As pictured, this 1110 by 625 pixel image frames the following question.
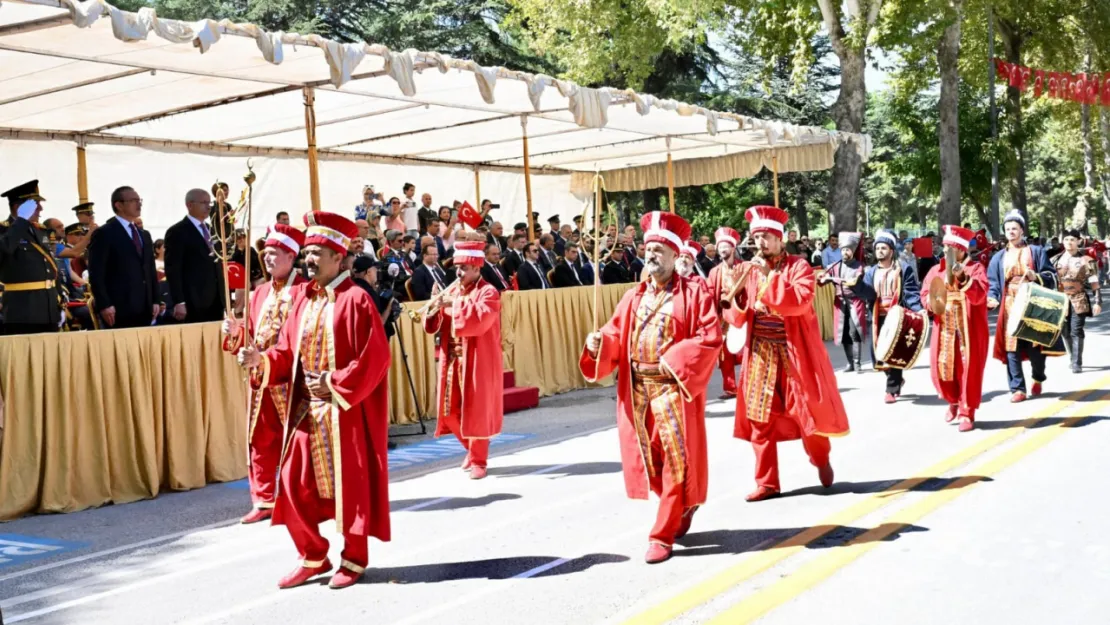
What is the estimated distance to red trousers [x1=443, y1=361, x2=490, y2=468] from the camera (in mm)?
8633

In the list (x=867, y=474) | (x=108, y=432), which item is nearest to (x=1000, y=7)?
(x=867, y=474)

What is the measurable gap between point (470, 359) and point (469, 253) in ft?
A: 2.75

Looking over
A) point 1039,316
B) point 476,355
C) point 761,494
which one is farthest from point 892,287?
point 761,494

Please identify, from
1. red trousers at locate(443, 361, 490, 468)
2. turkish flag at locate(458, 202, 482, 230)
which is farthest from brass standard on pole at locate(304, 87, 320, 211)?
red trousers at locate(443, 361, 490, 468)

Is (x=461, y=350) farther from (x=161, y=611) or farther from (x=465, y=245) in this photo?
(x=161, y=611)

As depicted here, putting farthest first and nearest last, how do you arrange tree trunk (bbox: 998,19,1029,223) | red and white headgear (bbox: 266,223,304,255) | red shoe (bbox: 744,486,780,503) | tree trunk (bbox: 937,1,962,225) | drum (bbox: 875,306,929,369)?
tree trunk (bbox: 998,19,1029,223), tree trunk (bbox: 937,1,962,225), drum (bbox: 875,306,929,369), red shoe (bbox: 744,486,780,503), red and white headgear (bbox: 266,223,304,255)

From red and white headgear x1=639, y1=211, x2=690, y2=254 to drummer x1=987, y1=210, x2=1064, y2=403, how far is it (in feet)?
19.8

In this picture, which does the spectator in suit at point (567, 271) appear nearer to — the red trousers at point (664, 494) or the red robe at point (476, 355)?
the red robe at point (476, 355)

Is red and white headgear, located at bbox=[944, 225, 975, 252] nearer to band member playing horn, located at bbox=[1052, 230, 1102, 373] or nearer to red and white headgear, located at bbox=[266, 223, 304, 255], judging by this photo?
band member playing horn, located at bbox=[1052, 230, 1102, 373]

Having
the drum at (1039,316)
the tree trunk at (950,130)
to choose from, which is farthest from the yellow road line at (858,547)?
the tree trunk at (950,130)

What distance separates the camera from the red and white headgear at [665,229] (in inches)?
237

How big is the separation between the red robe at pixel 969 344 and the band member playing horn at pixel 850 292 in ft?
9.29

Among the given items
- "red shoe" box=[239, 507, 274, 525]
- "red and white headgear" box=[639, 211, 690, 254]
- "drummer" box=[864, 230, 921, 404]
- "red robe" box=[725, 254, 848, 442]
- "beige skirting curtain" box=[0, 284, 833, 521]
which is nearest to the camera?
"red and white headgear" box=[639, 211, 690, 254]

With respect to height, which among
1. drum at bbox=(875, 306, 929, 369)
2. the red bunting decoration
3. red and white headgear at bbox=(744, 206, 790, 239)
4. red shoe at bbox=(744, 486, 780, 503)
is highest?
the red bunting decoration
